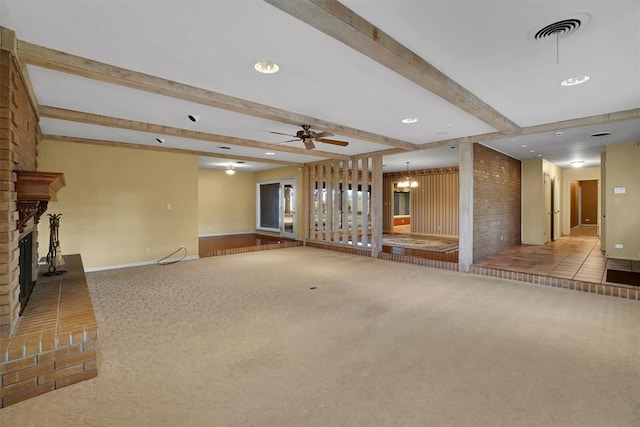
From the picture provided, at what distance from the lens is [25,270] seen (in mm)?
3412

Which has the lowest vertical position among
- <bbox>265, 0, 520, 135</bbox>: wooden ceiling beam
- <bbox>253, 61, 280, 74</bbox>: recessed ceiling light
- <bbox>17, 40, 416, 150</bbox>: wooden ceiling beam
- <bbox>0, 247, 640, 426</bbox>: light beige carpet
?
<bbox>0, 247, 640, 426</bbox>: light beige carpet

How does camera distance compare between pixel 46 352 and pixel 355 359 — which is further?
pixel 355 359

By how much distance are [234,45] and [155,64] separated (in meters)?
0.91

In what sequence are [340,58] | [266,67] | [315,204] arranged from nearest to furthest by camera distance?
1. [340,58]
2. [266,67]
3. [315,204]

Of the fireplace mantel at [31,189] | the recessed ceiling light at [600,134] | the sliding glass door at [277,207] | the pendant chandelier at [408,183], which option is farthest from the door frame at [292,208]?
the fireplace mantel at [31,189]

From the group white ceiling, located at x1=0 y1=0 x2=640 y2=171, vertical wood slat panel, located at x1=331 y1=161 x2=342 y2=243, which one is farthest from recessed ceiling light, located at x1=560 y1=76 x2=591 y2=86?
vertical wood slat panel, located at x1=331 y1=161 x2=342 y2=243

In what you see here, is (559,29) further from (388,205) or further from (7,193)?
(388,205)

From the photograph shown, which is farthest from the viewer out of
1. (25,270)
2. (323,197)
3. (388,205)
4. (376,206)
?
(388,205)

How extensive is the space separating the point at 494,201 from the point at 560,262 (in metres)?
1.73

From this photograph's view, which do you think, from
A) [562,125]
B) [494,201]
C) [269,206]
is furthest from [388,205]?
[562,125]

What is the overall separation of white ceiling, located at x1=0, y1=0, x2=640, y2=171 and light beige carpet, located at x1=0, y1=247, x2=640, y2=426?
2.62m

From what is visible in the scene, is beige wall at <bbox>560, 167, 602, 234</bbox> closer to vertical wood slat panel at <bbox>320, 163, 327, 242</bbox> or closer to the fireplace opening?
vertical wood slat panel at <bbox>320, 163, 327, 242</bbox>

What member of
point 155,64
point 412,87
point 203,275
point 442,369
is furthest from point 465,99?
point 203,275

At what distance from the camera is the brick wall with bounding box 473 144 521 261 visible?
6.24 m
